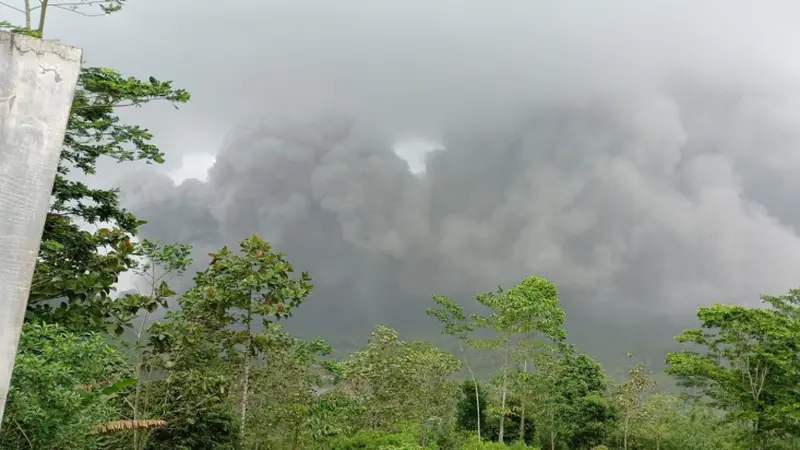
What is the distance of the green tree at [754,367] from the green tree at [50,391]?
1869 cm

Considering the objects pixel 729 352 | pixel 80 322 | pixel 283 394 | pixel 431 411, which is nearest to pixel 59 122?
pixel 80 322

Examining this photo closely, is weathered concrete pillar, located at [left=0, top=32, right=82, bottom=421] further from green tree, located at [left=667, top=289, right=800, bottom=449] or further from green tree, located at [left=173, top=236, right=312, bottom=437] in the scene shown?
green tree, located at [left=667, top=289, right=800, bottom=449]

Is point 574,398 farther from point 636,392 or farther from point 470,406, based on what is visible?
point 470,406

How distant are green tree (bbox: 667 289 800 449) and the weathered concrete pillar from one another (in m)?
19.7

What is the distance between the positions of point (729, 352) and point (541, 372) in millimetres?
7414

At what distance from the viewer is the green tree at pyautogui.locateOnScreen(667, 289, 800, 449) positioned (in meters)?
17.3

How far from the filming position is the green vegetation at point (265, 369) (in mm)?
6433

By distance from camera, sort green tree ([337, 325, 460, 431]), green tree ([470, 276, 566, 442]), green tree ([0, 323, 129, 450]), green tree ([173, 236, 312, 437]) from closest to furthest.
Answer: green tree ([0, 323, 129, 450]) → green tree ([173, 236, 312, 437]) → green tree ([337, 325, 460, 431]) → green tree ([470, 276, 566, 442])

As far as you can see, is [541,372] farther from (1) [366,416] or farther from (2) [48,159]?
(2) [48,159]

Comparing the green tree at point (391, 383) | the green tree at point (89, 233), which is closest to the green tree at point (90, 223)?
the green tree at point (89, 233)

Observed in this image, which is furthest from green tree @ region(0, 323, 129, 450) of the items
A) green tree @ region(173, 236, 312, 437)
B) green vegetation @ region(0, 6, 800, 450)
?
green tree @ region(173, 236, 312, 437)

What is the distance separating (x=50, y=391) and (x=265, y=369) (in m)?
5.72

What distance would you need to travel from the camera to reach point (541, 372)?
78.7 ft

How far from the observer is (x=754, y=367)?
1873 centimetres
